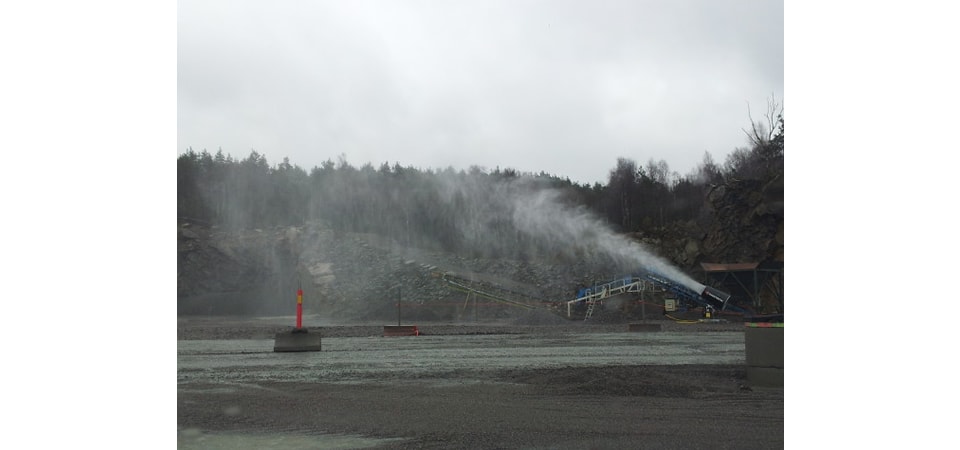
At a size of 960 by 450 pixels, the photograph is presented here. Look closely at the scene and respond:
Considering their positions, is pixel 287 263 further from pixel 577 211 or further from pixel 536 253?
pixel 577 211

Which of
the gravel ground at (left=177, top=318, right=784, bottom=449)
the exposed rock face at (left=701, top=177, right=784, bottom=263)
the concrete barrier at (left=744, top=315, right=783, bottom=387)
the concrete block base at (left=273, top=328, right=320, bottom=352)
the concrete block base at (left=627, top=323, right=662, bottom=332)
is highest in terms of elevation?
the exposed rock face at (left=701, top=177, right=784, bottom=263)

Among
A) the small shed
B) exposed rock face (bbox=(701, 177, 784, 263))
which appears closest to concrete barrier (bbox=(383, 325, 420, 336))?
the small shed

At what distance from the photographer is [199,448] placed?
591 centimetres

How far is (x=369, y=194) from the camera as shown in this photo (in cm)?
4181

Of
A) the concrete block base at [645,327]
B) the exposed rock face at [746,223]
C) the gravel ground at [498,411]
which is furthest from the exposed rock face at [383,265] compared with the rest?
the gravel ground at [498,411]

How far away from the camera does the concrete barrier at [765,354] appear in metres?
8.77

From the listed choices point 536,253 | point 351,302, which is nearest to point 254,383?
point 351,302

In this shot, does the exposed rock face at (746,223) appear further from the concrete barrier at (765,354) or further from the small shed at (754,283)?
the concrete barrier at (765,354)

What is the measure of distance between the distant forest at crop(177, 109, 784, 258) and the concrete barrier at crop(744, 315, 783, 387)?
29.1 m

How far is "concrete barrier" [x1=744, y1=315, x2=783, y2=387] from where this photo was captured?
8.77m

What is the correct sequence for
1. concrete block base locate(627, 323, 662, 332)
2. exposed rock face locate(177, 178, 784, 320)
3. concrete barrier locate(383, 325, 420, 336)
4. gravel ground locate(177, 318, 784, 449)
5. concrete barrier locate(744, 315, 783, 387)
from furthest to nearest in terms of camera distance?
1. exposed rock face locate(177, 178, 784, 320)
2. concrete block base locate(627, 323, 662, 332)
3. concrete barrier locate(383, 325, 420, 336)
4. concrete barrier locate(744, 315, 783, 387)
5. gravel ground locate(177, 318, 784, 449)

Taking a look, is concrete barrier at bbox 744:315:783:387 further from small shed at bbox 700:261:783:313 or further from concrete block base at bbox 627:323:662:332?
small shed at bbox 700:261:783:313

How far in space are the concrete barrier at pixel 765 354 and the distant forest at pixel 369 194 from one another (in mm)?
29085

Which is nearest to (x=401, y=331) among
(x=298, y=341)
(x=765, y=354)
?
(x=298, y=341)
